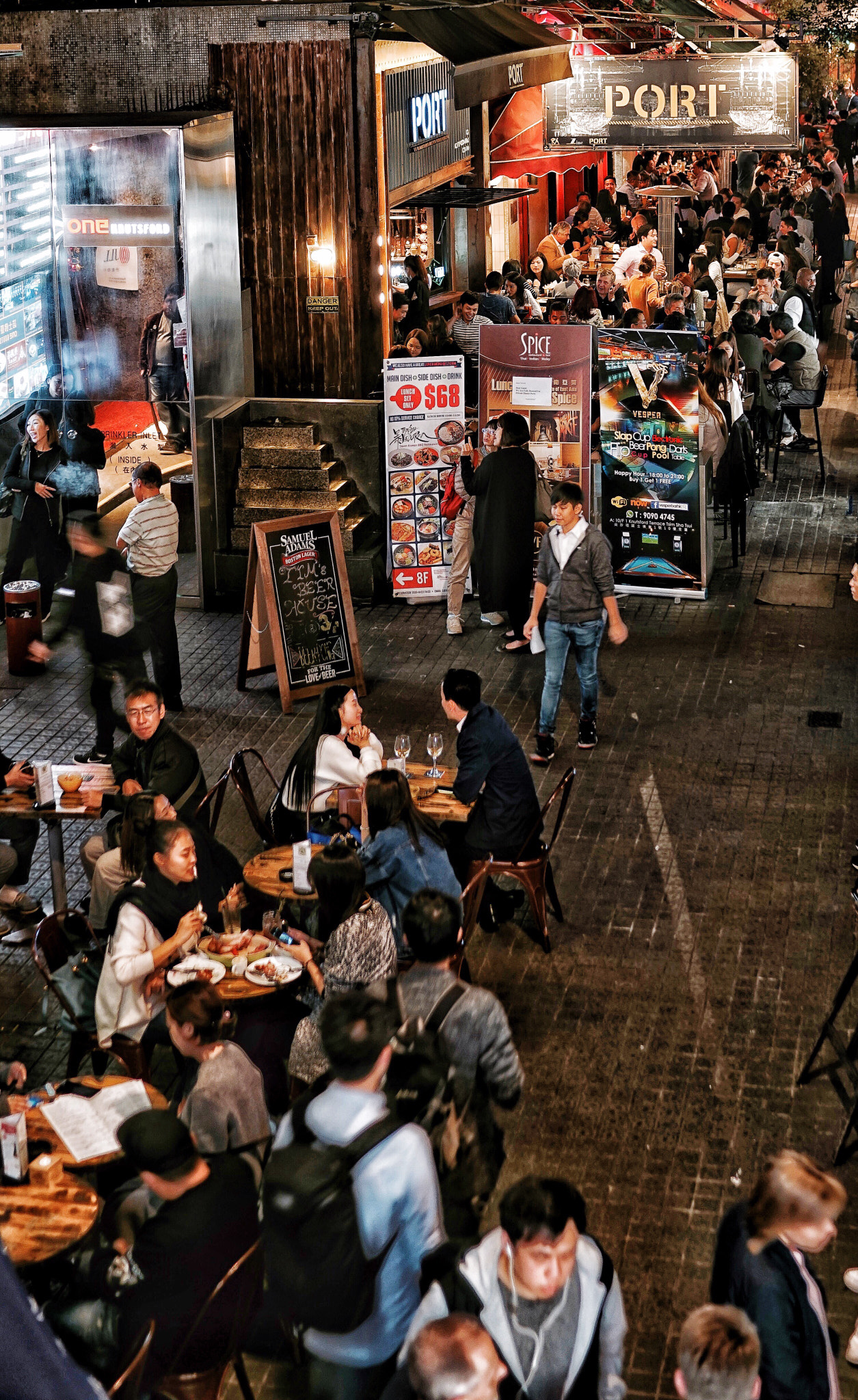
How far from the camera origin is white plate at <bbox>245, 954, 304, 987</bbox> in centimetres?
659

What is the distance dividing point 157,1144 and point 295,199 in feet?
34.5

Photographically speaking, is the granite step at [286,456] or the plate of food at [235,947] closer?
the plate of food at [235,947]

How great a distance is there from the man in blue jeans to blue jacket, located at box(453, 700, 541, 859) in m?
2.27

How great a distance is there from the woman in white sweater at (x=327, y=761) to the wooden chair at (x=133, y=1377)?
359 centimetres

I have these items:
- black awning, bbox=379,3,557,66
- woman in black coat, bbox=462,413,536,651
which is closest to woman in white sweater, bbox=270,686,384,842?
woman in black coat, bbox=462,413,536,651

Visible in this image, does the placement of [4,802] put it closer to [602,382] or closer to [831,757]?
[831,757]

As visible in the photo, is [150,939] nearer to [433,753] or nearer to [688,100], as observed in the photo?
[433,753]

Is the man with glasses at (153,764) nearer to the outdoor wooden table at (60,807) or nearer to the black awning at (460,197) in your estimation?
the outdoor wooden table at (60,807)

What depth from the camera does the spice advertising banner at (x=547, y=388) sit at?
13242mm

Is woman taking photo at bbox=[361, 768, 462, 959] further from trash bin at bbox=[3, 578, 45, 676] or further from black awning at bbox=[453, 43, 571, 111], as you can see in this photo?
black awning at bbox=[453, 43, 571, 111]

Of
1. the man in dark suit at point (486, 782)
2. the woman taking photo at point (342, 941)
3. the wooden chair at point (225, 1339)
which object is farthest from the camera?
the man in dark suit at point (486, 782)

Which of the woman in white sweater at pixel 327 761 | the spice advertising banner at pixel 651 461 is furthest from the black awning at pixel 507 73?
the woman in white sweater at pixel 327 761

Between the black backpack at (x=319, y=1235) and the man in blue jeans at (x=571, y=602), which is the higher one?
the man in blue jeans at (x=571, y=602)

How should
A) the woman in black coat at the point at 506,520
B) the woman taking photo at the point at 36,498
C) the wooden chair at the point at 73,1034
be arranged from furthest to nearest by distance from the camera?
the woman taking photo at the point at 36,498 → the woman in black coat at the point at 506,520 → the wooden chair at the point at 73,1034
